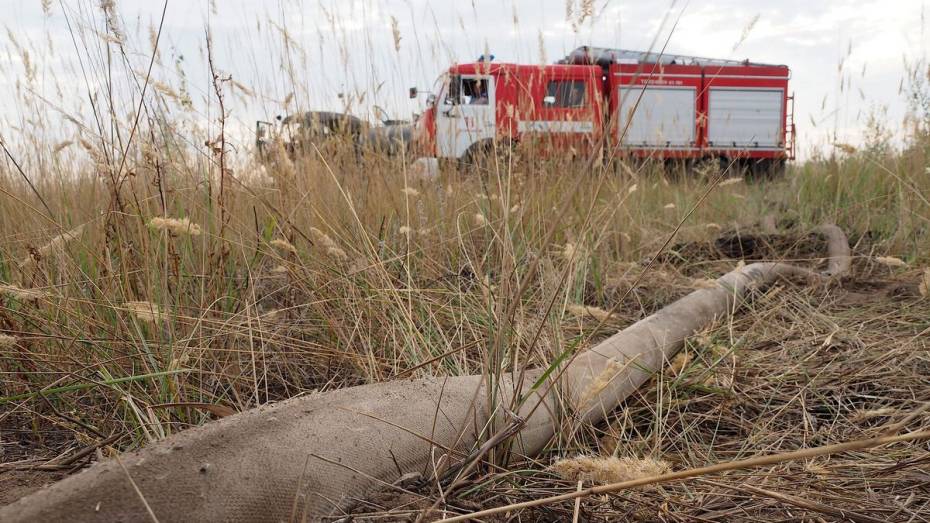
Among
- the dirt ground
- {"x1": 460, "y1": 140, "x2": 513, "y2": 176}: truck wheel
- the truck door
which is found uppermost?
the truck door

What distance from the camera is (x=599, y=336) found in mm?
1996

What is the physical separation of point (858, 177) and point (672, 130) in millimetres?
7126

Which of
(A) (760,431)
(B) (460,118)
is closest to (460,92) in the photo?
(B) (460,118)

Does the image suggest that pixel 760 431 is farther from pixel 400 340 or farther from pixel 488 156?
pixel 488 156

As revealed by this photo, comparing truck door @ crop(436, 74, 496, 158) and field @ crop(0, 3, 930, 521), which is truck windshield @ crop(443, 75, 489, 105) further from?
field @ crop(0, 3, 930, 521)

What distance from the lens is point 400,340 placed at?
1.55m

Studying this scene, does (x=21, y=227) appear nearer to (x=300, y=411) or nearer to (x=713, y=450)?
(x=300, y=411)

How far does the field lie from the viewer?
3.23 ft

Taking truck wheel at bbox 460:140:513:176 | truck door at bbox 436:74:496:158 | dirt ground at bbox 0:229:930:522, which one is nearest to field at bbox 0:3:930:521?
dirt ground at bbox 0:229:930:522

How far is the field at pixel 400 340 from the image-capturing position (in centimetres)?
99

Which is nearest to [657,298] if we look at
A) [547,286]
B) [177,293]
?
[547,286]

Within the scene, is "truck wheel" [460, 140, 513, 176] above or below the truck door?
below

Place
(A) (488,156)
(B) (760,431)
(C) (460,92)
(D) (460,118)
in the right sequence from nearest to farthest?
(B) (760,431), (C) (460,92), (A) (488,156), (D) (460,118)

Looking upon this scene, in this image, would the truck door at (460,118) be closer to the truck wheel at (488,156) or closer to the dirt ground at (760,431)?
the truck wheel at (488,156)
